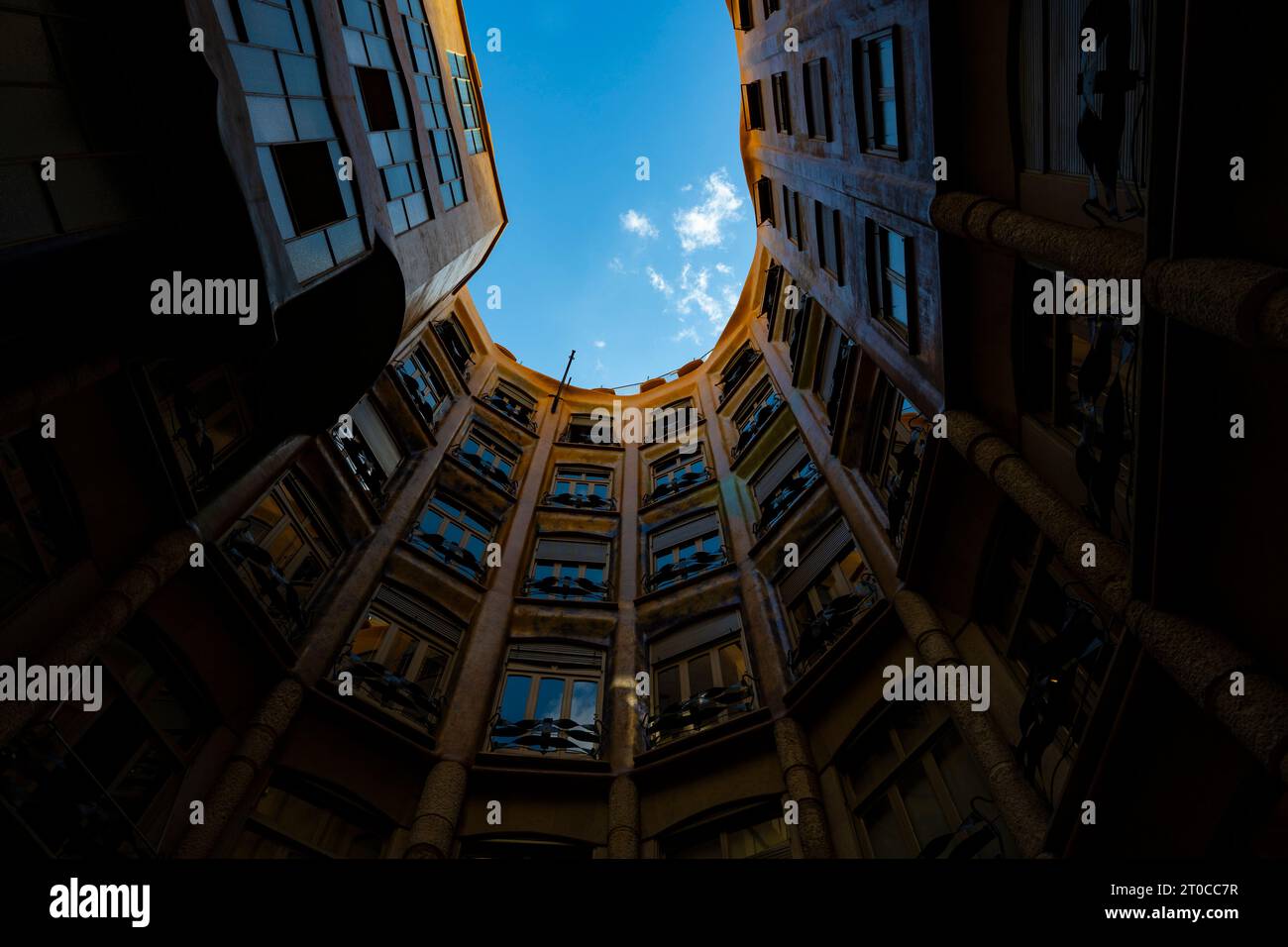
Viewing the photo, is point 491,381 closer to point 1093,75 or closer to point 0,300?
point 0,300

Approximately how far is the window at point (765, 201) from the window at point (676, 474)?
29.8 ft

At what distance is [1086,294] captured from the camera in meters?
7.80

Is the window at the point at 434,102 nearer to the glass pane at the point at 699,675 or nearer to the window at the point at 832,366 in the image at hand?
the window at the point at 832,366

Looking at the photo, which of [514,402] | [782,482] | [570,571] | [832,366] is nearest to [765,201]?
[832,366]

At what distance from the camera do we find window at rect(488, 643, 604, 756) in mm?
14859

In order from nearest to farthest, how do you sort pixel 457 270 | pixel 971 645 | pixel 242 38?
pixel 242 38 < pixel 971 645 < pixel 457 270

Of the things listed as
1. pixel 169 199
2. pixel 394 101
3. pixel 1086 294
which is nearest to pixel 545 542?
pixel 394 101

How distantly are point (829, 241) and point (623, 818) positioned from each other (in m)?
14.4

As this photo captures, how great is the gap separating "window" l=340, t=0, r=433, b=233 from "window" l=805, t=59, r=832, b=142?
1020 cm

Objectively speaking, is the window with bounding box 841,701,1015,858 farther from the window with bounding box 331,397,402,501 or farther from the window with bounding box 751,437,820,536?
the window with bounding box 331,397,402,501

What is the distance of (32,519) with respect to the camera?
9109mm

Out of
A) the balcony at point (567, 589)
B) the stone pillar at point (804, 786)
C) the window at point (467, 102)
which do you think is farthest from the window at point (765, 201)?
the stone pillar at point (804, 786)

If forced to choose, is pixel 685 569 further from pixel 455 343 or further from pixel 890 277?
pixel 455 343

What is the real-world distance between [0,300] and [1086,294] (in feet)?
37.9
